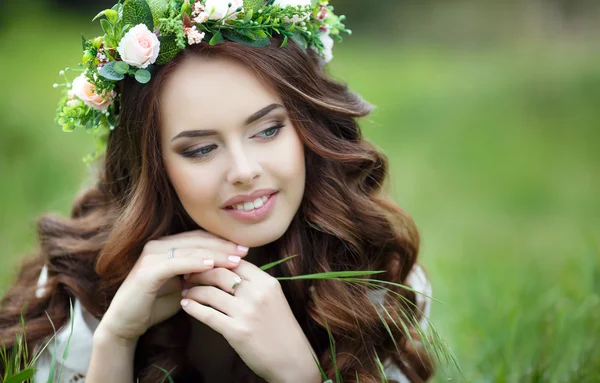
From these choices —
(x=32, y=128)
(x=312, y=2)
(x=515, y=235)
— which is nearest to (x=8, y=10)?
(x=32, y=128)

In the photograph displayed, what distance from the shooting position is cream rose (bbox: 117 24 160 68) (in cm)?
232

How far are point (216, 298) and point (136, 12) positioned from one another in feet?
3.42

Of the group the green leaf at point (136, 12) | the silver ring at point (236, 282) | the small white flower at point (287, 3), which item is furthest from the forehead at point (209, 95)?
the silver ring at point (236, 282)

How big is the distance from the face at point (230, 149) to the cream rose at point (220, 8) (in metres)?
0.15

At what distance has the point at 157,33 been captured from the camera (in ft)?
7.88

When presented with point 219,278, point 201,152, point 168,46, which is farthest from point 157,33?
point 219,278

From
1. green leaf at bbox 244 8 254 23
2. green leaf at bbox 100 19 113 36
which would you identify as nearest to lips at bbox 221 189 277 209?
green leaf at bbox 244 8 254 23

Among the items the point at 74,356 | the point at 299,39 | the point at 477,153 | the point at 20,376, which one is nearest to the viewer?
the point at 20,376

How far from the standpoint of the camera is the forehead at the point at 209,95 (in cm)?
232

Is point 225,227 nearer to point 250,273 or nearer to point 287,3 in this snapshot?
point 250,273

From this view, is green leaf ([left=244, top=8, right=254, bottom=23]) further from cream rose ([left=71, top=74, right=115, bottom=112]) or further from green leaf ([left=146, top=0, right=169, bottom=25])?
cream rose ([left=71, top=74, right=115, bottom=112])

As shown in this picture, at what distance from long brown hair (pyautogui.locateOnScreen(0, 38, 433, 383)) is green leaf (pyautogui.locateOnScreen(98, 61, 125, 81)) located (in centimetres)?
9

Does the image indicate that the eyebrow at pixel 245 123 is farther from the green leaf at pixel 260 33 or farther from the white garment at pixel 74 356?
the white garment at pixel 74 356

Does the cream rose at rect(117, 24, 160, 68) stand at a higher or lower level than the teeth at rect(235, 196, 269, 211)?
higher
